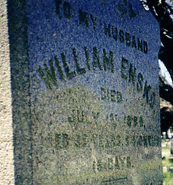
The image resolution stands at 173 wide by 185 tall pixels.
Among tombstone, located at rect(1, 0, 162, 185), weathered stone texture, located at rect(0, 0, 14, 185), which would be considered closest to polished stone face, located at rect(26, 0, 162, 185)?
tombstone, located at rect(1, 0, 162, 185)

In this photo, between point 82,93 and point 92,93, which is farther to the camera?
point 92,93

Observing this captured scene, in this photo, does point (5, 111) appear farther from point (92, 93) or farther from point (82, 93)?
point (92, 93)

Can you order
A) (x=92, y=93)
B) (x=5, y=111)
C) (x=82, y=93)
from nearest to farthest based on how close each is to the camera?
(x=5, y=111)
(x=82, y=93)
(x=92, y=93)

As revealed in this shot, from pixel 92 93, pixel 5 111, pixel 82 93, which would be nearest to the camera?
pixel 5 111

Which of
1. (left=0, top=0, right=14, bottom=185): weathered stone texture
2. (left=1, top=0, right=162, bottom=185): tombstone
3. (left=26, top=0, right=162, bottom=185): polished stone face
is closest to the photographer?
(left=0, top=0, right=14, bottom=185): weathered stone texture

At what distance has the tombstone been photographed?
Answer: 2.17 metres

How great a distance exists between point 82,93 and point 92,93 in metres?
0.16

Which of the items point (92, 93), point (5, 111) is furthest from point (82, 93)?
point (5, 111)

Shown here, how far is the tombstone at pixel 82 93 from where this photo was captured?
2166 mm

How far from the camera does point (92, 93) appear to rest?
284cm

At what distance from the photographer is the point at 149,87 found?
13.0 ft

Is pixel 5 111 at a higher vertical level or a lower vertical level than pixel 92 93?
lower

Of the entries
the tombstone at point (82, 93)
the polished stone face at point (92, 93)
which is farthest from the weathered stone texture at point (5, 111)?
the polished stone face at point (92, 93)

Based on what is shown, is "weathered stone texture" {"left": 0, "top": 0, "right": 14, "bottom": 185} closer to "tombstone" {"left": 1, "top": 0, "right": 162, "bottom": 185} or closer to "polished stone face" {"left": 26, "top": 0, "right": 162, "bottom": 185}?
"tombstone" {"left": 1, "top": 0, "right": 162, "bottom": 185}
